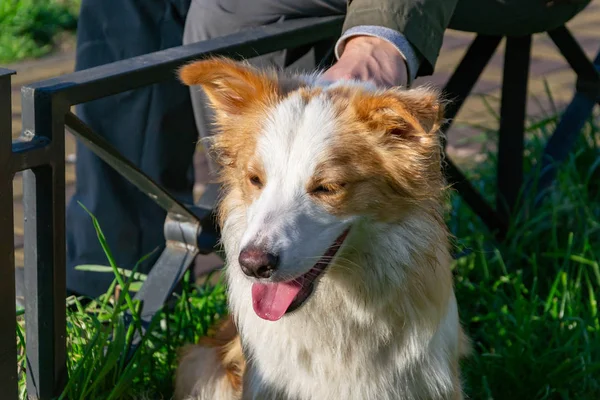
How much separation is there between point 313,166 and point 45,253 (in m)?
0.75

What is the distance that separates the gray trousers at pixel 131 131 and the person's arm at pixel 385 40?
585mm

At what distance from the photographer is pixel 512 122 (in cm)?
370

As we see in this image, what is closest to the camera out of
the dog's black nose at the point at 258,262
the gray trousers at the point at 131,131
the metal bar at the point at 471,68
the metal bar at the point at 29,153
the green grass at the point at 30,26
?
the dog's black nose at the point at 258,262

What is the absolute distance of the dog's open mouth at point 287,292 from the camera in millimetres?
2320

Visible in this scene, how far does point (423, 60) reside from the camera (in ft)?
8.82

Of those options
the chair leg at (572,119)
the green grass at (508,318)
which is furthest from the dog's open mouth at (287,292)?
the chair leg at (572,119)

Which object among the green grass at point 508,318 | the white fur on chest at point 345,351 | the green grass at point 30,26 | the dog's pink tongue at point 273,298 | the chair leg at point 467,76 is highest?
the chair leg at point 467,76

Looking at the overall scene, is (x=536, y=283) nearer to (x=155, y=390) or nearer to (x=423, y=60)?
(x=423, y=60)

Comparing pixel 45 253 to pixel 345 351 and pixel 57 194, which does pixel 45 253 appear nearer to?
pixel 57 194

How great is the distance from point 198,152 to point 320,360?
2821mm

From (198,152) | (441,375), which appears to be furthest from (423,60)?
(198,152)

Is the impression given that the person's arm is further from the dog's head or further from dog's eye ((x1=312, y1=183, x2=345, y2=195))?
dog's eye ((x1=312, y1=183, x2=345, y2=195))

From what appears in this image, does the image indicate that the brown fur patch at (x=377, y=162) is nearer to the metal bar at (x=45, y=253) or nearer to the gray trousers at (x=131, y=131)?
the metal bar at (x=45, y=253)

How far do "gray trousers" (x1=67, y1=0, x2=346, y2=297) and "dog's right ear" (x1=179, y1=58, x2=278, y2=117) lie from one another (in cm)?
69
